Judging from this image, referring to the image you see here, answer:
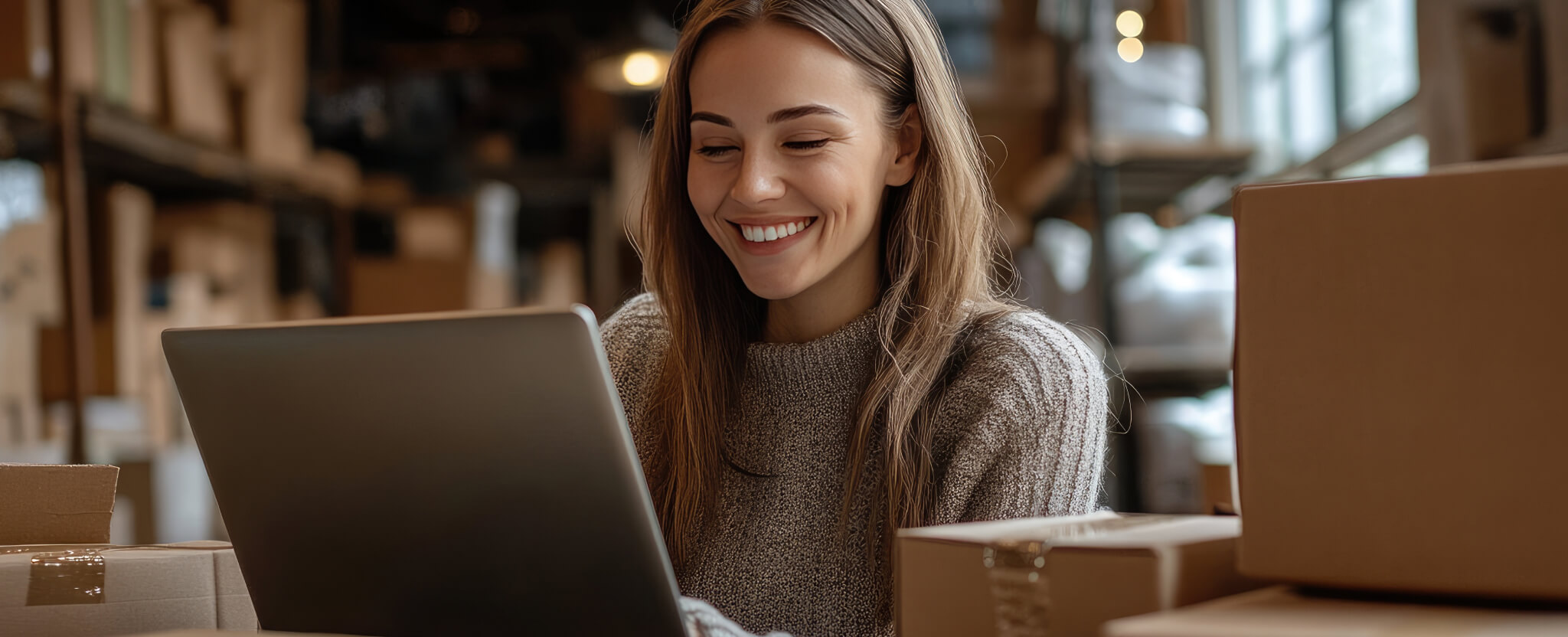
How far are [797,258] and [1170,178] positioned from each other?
6.25ft

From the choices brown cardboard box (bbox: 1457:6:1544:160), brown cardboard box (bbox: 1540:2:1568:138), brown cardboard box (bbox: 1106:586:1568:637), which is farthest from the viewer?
brown cardboard box (bbox: 1457:6:1544:160)

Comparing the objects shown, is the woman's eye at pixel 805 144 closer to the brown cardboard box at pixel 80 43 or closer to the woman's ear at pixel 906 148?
the woman's ear at pixel 906 148

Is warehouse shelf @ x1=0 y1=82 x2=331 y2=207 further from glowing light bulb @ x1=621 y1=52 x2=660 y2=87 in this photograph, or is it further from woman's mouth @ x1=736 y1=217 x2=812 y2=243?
woman's mouth @ x1=736 y1=217 x2=812 y2=243

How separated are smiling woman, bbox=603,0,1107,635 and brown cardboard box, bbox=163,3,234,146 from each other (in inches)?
69.2

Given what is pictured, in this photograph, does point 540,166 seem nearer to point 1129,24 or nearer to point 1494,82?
Result: point 1129,24

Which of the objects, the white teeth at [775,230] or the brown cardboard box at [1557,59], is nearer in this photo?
the white teeth at [775,230]

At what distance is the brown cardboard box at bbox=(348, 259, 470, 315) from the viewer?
11.3 ft

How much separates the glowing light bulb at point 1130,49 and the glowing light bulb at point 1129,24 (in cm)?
3

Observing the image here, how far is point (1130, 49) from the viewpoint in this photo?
8.76ft

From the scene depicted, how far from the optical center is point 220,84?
280cm

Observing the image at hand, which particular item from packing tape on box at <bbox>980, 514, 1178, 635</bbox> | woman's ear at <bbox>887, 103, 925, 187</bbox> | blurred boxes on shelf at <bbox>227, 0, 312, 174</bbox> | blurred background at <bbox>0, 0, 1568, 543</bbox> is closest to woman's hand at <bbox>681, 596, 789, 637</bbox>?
packing tape on box at <bbox>980, 514, 1178, 635</bbox>

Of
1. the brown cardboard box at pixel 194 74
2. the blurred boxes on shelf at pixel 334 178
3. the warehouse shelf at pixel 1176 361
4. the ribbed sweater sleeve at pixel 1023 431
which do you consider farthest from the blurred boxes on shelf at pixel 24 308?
the warehouse shelf at pixel 1176 361

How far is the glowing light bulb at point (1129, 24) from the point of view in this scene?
273 centimetres

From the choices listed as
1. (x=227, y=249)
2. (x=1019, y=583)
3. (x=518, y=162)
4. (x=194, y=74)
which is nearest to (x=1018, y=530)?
A: (x=1019, y=583)
